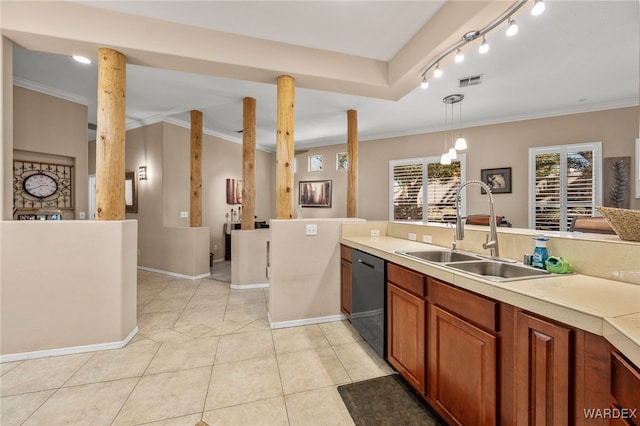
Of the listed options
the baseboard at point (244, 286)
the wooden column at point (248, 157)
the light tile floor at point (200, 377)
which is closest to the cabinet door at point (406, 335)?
the light tile floor at point (200, 377)

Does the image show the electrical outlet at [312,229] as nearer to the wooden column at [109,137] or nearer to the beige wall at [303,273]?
the beige wall at [303,273]

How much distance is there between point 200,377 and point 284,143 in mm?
2226

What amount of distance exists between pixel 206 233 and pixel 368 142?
411cm

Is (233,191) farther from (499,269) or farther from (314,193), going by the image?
(499,269)

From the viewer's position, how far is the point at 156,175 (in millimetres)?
5031

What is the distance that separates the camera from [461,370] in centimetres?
132

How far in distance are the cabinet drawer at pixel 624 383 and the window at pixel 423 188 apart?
15.7 feet

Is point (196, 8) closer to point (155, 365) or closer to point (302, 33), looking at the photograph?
point (302, 33)

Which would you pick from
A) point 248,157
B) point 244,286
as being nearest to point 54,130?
point 248,157

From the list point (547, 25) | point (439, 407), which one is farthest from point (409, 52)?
point (439, 407)

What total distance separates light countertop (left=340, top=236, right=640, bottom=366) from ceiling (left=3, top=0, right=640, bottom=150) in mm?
1867

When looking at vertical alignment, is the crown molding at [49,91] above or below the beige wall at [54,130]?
above

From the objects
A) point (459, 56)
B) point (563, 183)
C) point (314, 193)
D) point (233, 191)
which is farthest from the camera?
point (314, 193)

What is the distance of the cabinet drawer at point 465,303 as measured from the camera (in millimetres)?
1185
